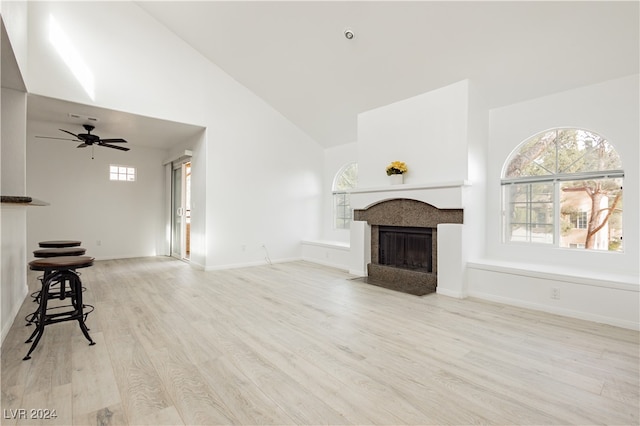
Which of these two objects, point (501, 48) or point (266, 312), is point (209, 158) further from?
point (501, 48)

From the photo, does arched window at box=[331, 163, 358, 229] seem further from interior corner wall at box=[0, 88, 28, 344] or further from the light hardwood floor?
interior corner wall at box=[0, 88, 28, 344]

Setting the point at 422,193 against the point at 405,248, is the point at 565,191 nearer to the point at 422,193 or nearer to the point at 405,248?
the point at 422,193

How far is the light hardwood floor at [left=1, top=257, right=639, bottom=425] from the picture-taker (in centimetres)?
165

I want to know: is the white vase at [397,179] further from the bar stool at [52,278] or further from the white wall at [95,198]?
the white wall at [95,198]

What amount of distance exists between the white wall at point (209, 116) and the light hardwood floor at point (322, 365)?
2.35 metres

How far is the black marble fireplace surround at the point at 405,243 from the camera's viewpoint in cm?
421

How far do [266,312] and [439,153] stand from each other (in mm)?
3056

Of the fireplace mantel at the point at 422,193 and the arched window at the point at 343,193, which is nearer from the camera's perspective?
the fireplace mantel at the point at 422,193

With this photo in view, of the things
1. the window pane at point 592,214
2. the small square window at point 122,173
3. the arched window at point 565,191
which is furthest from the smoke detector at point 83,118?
the window pane at point 592,214

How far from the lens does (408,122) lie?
4.57m

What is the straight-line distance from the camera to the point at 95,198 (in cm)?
659

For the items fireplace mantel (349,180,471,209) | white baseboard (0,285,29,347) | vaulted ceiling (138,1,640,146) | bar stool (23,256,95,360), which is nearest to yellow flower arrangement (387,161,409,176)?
fireplace mantel (349,180,471,209)

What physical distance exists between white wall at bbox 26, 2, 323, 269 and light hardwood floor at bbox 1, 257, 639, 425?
2353 mm

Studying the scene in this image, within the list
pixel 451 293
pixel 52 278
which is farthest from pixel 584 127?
pixel 52 278
